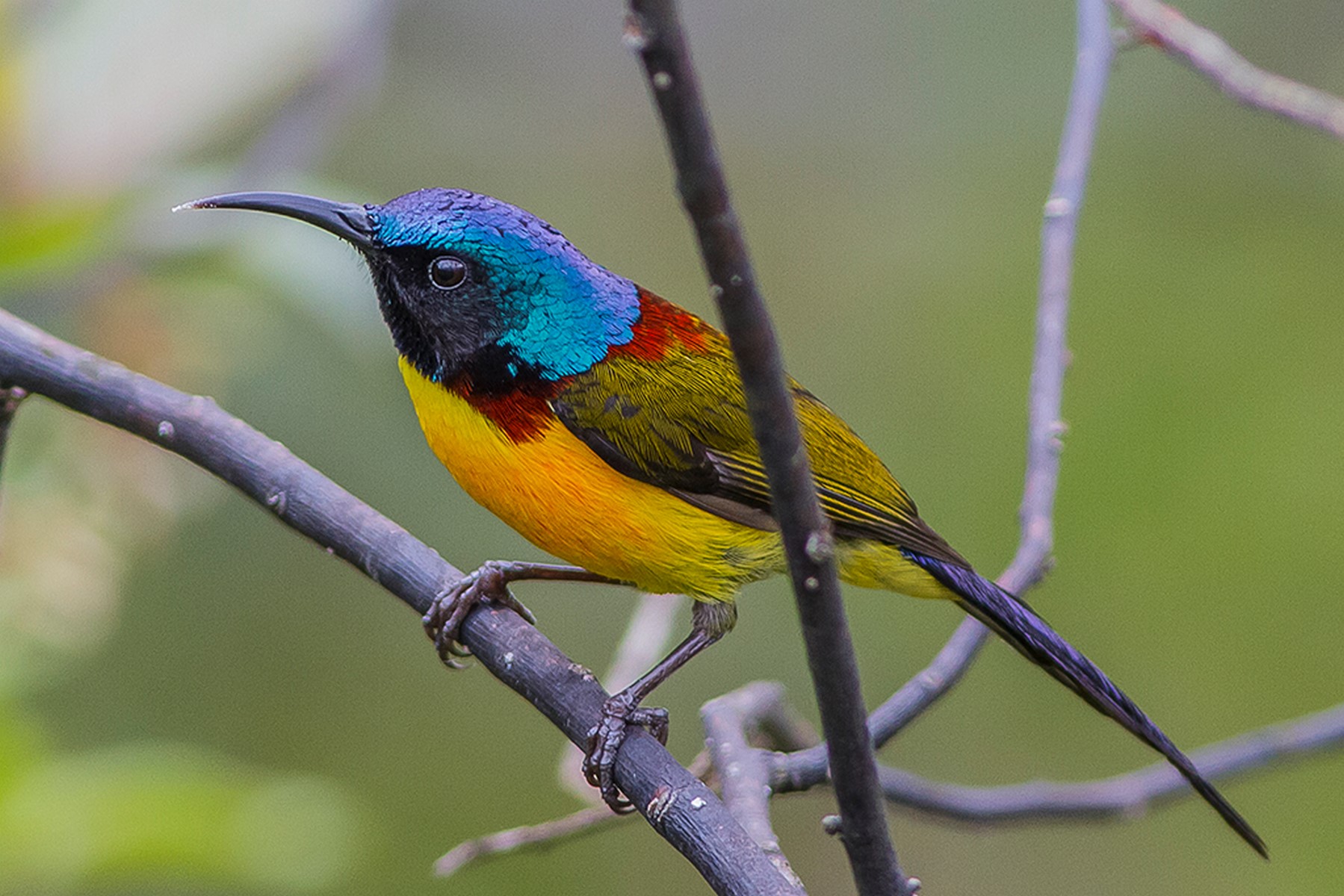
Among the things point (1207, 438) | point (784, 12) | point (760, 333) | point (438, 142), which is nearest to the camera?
point (760, 333)

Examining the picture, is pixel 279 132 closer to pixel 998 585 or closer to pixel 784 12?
pixel 998 585

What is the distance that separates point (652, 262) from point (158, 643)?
2658 millimetres

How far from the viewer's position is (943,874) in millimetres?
5879

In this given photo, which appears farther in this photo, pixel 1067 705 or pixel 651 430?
pixel 1067 705

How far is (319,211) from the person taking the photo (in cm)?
275

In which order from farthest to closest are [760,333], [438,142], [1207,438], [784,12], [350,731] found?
[784,12]
[438,142]
[350,731]
[1207,438]
[760,333]

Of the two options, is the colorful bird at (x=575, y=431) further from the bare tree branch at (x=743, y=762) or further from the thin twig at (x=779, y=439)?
the thin twig at (x=779, y=439)

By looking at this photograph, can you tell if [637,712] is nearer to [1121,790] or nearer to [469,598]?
[469,598]

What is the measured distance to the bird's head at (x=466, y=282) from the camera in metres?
2.78

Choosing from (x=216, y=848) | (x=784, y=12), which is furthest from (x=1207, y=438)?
(x=216, y=848)

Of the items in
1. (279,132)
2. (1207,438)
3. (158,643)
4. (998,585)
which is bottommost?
(998,585)

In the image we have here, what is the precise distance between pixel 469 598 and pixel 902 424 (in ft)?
12.8

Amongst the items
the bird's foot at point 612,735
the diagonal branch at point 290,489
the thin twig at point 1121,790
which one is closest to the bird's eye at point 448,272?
the diagonal branch at point 290,489

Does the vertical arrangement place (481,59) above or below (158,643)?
above
